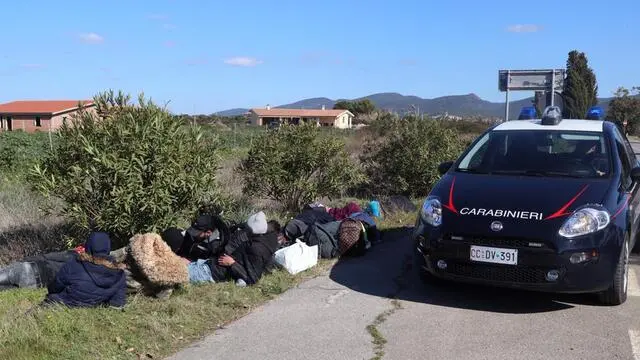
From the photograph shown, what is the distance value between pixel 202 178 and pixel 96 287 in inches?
73.7

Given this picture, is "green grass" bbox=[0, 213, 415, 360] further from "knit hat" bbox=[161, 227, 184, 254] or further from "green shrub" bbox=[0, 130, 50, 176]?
"green shrub" bbox=[0, 130, 50, 176]

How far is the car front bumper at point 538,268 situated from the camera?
4770mm

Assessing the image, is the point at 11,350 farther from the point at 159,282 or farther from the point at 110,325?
the point at 159,282

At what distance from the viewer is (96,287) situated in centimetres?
473

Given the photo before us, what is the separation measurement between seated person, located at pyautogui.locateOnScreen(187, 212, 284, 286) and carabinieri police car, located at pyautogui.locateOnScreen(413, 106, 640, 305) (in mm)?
1516

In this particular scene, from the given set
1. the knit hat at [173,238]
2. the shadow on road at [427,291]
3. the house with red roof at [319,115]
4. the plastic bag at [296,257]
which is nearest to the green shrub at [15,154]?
the knit hat at [173,238]

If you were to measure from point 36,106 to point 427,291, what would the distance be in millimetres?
86231

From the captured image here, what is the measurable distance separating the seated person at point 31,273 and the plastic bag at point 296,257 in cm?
193

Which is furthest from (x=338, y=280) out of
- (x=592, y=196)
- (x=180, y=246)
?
(x=592, y=196)

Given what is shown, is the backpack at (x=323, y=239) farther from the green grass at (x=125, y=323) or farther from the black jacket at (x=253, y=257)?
the green grass at (x=125, y=323)

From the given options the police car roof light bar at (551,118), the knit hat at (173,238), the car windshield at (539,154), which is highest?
the police car roof light bar at (551,118)

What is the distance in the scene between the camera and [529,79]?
53.5ft

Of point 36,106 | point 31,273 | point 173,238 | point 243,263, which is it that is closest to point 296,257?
point 243,263

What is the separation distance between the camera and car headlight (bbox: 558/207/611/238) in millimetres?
4789
